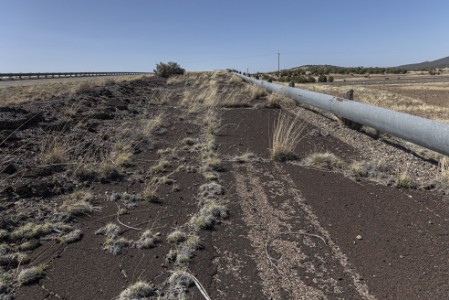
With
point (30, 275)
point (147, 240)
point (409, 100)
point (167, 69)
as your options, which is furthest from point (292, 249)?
point (167, 69)

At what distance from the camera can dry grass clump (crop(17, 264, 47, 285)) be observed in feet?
12.2

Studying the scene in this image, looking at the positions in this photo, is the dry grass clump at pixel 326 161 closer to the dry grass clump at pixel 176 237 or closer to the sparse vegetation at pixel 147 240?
the dry grass clump at pixel 176 237

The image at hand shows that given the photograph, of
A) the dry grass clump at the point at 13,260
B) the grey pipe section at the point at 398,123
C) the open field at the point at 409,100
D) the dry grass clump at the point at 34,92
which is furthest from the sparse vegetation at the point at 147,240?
the dry grass clump at the point at 34,92

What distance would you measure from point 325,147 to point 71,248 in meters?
5.66

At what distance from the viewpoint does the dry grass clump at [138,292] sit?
11.1 feet

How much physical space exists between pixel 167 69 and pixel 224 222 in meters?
56.4

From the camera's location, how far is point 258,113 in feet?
46.4

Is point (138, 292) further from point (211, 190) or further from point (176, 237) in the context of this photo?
point (211, 190)

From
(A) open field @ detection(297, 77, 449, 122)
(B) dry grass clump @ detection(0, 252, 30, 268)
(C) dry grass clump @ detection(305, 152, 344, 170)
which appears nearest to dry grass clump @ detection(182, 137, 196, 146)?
(C) dry grass clump @ detection(305, 152, 344, 170)

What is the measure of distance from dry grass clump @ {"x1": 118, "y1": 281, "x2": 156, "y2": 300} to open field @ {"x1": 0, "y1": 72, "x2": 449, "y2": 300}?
11mm

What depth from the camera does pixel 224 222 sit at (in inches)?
193

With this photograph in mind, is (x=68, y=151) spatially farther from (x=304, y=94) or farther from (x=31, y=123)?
(x=304, y=94)

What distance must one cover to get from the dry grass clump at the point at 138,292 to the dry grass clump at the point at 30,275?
93cm

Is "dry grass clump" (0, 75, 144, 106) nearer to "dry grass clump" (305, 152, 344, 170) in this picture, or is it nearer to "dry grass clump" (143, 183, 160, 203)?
"dry grass clump" (143, 183, 160, 203)
